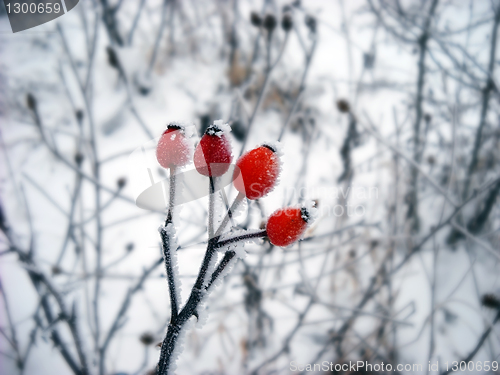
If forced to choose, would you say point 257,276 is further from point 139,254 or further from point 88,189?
point 88,189

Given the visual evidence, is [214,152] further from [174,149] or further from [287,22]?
[287,22]

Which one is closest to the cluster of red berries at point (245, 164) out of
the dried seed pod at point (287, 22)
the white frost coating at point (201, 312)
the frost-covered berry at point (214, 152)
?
the frost-covered berry at point (214, 152)

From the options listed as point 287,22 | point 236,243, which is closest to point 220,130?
point 236,243

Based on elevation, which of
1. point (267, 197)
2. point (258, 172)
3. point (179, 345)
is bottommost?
point (179, 345)

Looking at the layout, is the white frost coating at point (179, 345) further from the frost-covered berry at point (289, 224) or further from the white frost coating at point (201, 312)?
the frost-covered berry at point (289, 224)

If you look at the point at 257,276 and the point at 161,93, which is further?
the point at 161,93

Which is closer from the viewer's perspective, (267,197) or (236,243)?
(236,243)

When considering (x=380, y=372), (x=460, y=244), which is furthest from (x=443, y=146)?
(x=380, y=372)
